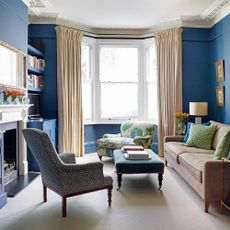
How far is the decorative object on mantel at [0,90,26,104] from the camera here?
146 inches

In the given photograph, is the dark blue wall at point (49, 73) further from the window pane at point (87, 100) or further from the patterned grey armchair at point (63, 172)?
the patterned grey armchair at point (63, 172)

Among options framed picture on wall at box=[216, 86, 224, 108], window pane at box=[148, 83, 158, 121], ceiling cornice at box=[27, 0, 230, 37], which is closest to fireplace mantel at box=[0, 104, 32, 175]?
ceiling cornice at box=[27, 0, 230, 37]

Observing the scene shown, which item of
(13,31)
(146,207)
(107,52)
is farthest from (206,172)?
(107,52)

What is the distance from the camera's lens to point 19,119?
4.38 metres

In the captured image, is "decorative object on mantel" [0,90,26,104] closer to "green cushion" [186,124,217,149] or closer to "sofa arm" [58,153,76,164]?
"sofa arm" [58,153,76,164]

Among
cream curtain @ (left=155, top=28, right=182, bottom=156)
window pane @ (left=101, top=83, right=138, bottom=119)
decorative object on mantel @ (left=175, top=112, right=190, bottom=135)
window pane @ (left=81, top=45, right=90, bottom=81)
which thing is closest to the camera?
decorative object on mantel @ (left=175, top=112, right=190, bottom=135)

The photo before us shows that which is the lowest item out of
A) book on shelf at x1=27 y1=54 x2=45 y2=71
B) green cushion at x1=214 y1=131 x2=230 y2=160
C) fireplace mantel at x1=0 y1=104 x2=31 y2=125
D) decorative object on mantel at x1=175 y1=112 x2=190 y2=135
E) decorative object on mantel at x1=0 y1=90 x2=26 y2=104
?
green cushion at x1=214 y1=131 x2=230 y2=160

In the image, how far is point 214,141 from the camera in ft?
14.8

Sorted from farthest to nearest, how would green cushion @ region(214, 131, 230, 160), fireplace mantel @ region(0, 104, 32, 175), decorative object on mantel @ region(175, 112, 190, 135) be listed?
decorative object on mantel @ region(175, 112, 190, 135) < fireplace mantel @ region(0, 104, 32, 175) < green cushion @ region(214, 131, 230, 160)

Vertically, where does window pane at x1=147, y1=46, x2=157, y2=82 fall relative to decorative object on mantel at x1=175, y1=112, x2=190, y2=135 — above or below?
above

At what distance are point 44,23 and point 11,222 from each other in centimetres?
428

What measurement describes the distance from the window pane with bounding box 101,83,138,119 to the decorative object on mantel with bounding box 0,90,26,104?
2581 mm

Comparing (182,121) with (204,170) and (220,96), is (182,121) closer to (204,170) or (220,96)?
(220,96)

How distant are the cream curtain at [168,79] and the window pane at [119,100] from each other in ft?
2.53
